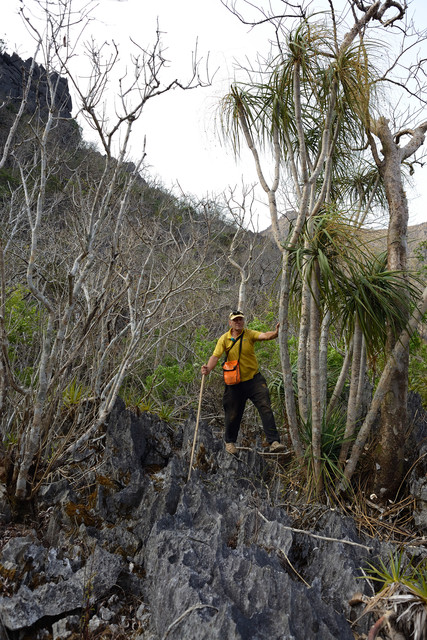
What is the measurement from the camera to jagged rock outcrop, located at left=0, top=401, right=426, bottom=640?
7.25ft

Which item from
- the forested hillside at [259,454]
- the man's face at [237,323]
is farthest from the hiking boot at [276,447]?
the man's face at [237,323]

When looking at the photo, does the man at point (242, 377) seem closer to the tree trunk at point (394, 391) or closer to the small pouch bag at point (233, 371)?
the small pouch bag at point (233, 371)

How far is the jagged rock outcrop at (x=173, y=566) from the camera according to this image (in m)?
2.21

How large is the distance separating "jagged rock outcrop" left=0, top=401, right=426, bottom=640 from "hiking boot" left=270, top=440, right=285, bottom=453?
68 cm

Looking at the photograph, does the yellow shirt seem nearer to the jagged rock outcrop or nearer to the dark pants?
the dark pants

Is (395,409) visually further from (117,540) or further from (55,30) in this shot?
(55,30)

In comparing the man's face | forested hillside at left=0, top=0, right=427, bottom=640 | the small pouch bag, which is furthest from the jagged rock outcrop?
the man's face

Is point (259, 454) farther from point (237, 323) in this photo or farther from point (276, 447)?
point (237, 323)

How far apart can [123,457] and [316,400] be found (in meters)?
1.77

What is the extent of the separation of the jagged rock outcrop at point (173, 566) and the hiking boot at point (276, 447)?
68 cm

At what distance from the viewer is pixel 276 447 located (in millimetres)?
4527

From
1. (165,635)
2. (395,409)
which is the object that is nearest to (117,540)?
(165,635)

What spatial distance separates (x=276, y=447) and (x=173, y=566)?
224 cm

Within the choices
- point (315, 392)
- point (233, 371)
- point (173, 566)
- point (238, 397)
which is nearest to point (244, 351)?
point (233, 371)
